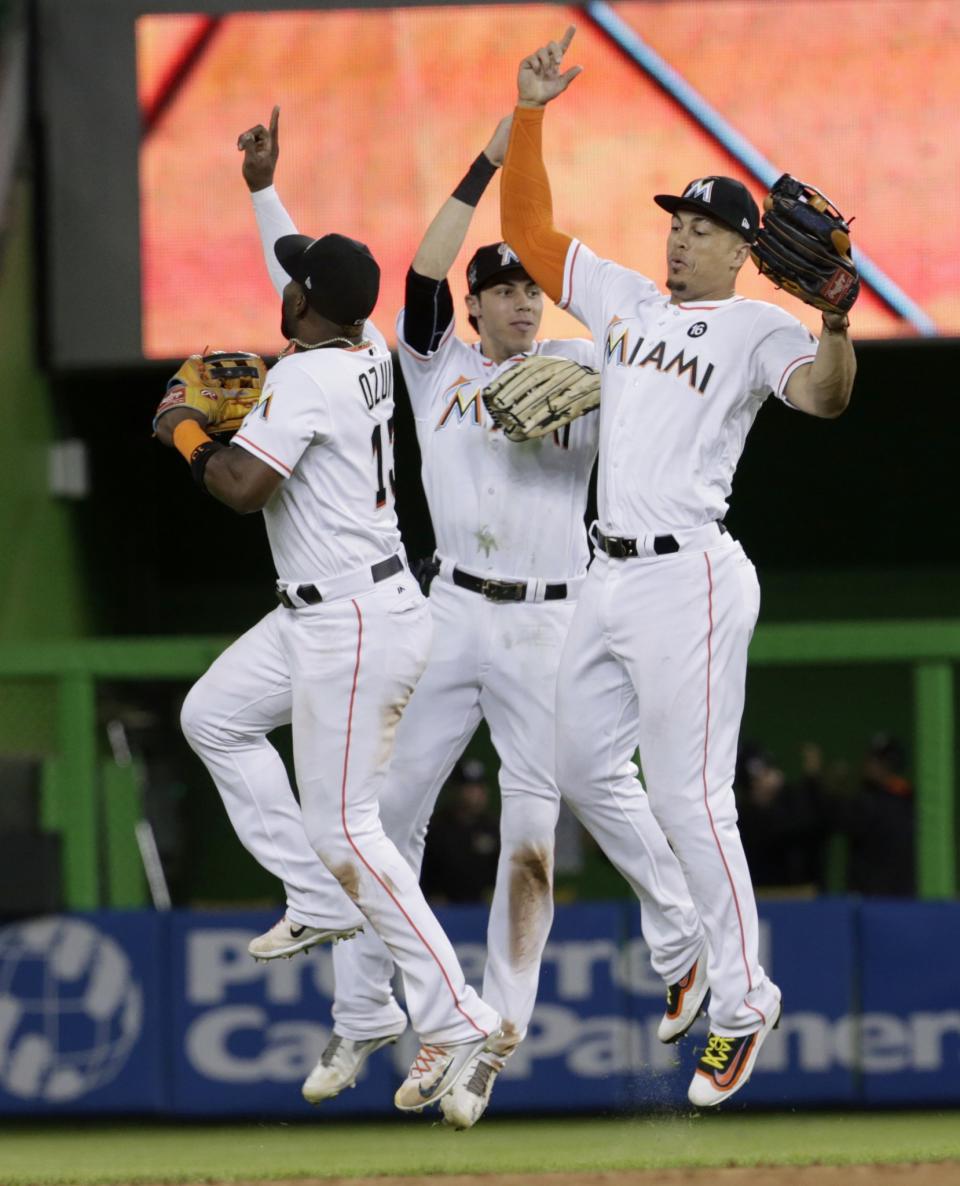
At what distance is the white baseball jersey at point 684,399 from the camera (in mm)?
5074

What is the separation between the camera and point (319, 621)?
5.17 meters

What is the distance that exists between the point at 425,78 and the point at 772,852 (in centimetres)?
419

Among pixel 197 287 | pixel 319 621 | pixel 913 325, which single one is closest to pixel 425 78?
pixel 197 287

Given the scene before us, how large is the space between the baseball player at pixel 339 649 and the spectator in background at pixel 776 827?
4.22 metres

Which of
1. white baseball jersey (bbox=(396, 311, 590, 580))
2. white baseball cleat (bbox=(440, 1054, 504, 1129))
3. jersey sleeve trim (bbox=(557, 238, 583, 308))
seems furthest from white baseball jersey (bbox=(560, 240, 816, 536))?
white baseball cleat (bbox=(440, 1054, 504, 1129))

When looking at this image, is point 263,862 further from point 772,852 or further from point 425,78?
point 425,78

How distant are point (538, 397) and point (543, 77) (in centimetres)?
82

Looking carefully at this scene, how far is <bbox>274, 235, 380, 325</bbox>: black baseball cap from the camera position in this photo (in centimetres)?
506

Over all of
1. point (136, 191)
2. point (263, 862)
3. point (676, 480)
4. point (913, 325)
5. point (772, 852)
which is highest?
point (136, 191)

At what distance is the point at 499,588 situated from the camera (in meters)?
5.58

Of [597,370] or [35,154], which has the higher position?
[35,154]

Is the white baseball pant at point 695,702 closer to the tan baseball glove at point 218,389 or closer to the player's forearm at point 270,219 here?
the tan baseball glove at point 218,389

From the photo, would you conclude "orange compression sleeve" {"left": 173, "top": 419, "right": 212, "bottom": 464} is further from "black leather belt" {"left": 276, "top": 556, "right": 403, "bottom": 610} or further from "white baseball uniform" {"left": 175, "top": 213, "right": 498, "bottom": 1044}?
"black leather belt" {"left": 276, "top": 556, "right": 403, "bottom": 610}

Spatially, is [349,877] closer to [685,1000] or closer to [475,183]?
[685,1000]
